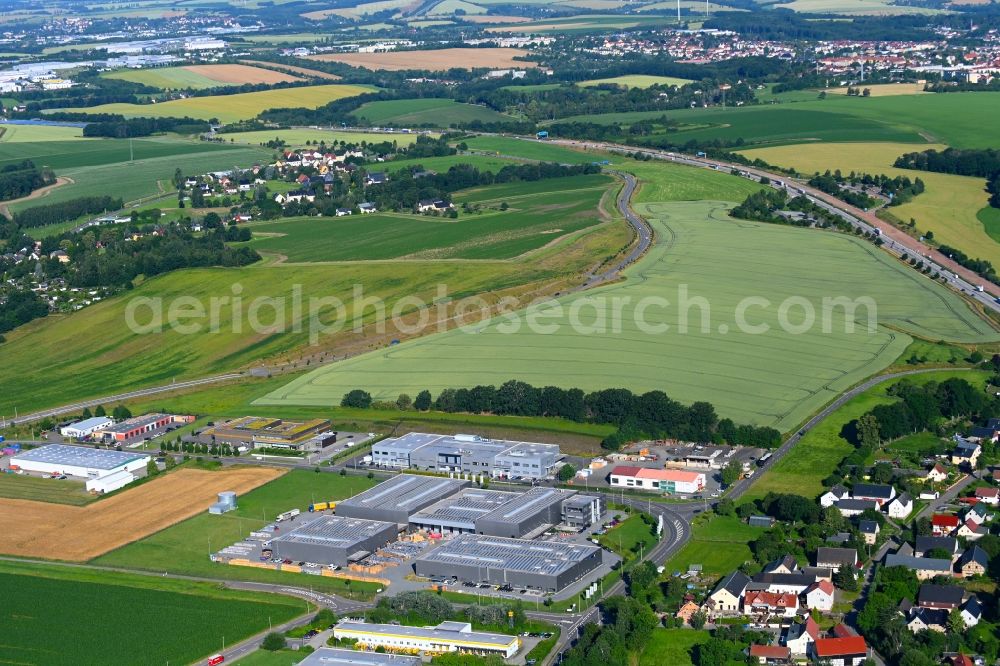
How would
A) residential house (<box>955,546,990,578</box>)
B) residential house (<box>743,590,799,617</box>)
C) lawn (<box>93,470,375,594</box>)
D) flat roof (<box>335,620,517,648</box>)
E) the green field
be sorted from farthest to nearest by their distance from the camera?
the green field → lawn (<box>93,470,375,594</box>) → residential house (<box>955,546,990,578</box>) → residential house (<box>743,590,799,617</box>) → flat roof (<box>335,620,517,648</box>)

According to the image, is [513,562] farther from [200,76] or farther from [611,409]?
[200,76]

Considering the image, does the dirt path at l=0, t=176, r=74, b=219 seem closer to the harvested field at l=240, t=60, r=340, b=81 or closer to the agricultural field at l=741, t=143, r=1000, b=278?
the agricultural field at l=741, t=143, r=1000, b=278

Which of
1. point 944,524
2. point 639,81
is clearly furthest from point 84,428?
point 639,81

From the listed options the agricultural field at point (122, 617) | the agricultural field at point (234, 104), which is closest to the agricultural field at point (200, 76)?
the agricultural field at point (234, 104)

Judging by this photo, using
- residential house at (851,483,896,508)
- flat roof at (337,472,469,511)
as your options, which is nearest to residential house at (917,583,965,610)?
residential house at (851,483,896,508)

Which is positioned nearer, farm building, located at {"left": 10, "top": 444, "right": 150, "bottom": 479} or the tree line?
the tree line

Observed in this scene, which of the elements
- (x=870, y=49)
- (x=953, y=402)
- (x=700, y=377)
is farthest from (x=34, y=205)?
(x=870, y=49)

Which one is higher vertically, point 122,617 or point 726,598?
point 726,598
